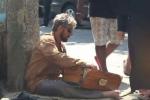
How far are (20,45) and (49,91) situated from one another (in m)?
0.65

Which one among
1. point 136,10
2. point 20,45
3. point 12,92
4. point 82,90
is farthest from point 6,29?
point 136,10

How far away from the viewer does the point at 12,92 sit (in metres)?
6.61

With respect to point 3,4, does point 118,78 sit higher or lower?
lower

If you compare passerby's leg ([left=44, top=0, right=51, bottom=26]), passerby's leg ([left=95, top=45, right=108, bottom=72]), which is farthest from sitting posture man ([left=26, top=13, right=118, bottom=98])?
passerby's leg ([left=44, top=0, right=51, bottom=26])

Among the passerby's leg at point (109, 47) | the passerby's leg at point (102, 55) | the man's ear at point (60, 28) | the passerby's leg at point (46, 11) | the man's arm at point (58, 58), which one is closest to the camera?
the man's arm at point (58, 58)

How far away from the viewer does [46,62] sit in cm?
644

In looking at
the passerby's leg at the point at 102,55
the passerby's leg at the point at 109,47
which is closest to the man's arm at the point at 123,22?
the passerby's leg at the point at 102,55

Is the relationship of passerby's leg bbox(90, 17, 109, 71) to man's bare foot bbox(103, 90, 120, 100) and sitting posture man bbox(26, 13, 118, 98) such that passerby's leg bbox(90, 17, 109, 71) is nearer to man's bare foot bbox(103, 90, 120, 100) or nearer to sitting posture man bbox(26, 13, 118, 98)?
sitting posture man bbox(26, 13, 118, 98)

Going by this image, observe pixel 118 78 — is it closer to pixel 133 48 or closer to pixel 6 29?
pixel 133 48

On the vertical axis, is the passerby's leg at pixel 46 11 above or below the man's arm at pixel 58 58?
below

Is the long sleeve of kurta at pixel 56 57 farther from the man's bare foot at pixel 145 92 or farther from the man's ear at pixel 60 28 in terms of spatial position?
the man's bare foot at pixel 145 92

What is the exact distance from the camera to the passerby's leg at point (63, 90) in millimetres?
6314

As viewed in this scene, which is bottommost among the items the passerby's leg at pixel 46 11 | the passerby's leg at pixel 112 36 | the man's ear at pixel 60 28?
the passerby's leg at pixel 46 11

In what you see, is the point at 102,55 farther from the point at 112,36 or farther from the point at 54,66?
the point at 54,66
